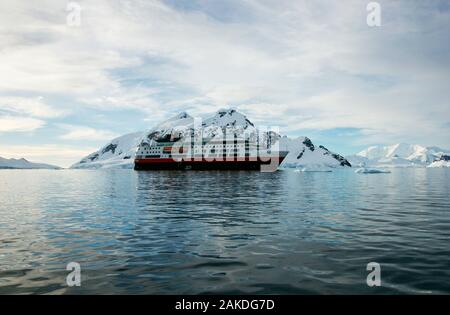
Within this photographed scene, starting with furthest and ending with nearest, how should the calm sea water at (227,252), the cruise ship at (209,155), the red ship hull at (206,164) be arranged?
the cruise ship at (209,155) → the red ship hull at (206,164) → the calm sea water at (227,252)

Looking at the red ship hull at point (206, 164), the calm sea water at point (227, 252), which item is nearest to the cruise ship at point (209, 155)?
the red ship hull at point (206, 164)

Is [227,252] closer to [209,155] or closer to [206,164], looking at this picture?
[206,164]

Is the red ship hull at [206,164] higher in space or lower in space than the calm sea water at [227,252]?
higher

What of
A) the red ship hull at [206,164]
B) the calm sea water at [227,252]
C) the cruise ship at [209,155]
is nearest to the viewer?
the calm sea water at [227,252]

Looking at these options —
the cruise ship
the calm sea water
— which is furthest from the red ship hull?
the calm sea water

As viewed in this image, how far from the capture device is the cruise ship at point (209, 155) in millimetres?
110750

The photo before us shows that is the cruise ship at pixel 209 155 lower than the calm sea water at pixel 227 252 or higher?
higher

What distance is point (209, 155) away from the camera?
120 m

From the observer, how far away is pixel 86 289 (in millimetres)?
8641

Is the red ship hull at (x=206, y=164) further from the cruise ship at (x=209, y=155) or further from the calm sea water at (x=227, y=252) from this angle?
the calm sea water at (x=227, y=252)

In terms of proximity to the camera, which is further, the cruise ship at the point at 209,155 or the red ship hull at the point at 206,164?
the cruise ship at the point at 209,155
